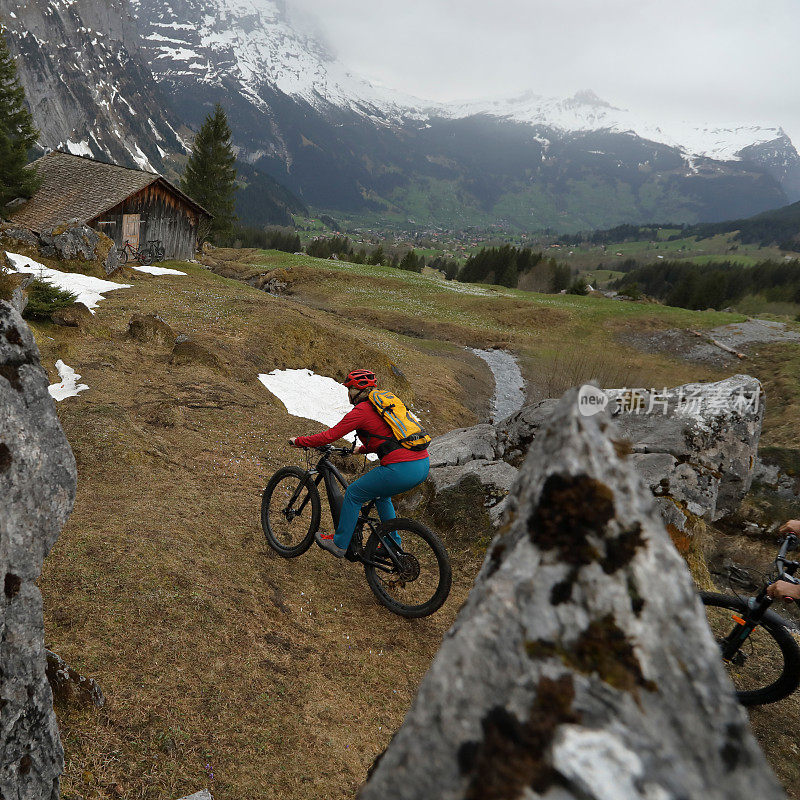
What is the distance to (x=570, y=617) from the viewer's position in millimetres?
1678

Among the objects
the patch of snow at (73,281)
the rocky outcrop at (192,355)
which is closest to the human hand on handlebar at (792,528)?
the rocky outcrop at (192,355)

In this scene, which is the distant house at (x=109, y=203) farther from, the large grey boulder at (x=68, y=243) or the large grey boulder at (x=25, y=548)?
the large grey boulder at (x=25, y=548)

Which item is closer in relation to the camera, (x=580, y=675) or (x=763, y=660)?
(x=580, y=675)

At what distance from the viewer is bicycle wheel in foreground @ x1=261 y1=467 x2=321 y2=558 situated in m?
7.35

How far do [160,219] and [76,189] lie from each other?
574cm

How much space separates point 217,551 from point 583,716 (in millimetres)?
6640

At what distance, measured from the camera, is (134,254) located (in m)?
35.9

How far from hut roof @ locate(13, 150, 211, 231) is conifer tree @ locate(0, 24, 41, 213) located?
3.46 feet

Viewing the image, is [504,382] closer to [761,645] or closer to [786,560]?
[761,645]

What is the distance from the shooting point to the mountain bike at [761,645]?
5.48m

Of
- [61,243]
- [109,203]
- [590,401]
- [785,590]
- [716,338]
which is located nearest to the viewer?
[590,401]

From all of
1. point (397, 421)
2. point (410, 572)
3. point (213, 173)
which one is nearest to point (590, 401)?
point (397, 421)

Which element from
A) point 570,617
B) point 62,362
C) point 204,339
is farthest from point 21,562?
point 204,339

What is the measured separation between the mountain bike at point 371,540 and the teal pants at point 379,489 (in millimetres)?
146
